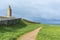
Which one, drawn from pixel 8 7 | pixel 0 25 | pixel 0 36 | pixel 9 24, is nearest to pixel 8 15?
pixel 8 7

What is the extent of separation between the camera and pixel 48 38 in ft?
92.3

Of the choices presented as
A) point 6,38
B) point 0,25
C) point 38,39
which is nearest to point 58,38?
point 38,39

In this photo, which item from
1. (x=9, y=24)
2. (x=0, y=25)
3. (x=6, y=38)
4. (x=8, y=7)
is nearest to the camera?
(x=6, y=38)

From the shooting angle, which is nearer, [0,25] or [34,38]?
[34,38]

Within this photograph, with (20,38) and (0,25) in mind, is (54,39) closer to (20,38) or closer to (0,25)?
(20,38)

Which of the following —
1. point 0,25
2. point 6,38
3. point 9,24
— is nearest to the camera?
point 6,38

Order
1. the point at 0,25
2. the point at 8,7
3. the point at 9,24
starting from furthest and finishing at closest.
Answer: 1. the point at 8,7
2. the point at 9,24
3. the point at 0,25

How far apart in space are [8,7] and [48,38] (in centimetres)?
2945

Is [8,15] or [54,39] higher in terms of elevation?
[54,39]

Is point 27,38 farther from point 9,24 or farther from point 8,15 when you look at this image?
point 8,15

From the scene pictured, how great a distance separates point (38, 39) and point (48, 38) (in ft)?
5.50

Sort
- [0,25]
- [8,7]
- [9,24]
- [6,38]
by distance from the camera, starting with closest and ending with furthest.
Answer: [6,38], [0,25], [9,24], [8,7]

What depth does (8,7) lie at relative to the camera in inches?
2181

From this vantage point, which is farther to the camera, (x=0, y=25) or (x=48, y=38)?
(x=0, y=25)
